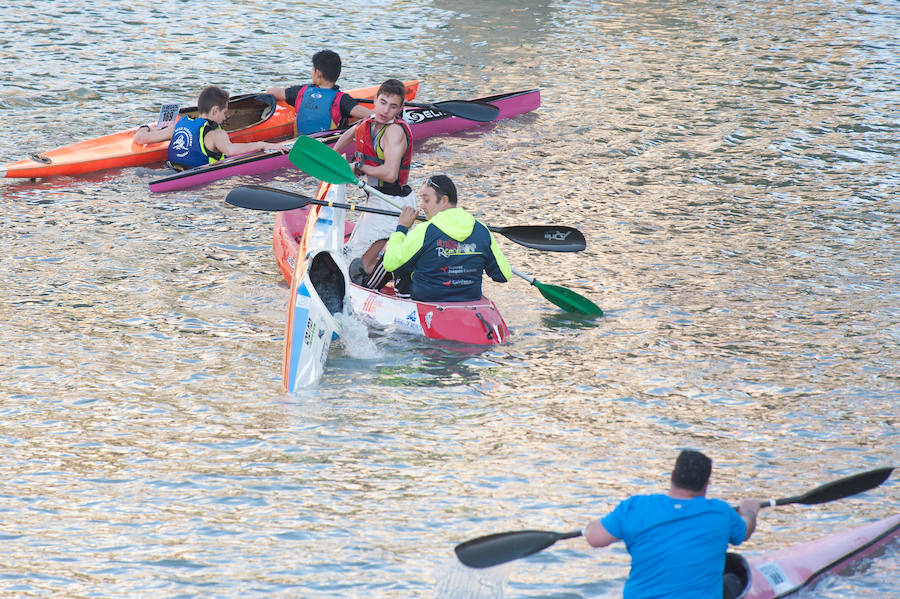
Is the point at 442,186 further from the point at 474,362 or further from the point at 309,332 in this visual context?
the point at 309,332

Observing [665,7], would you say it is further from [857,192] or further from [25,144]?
[25,144]

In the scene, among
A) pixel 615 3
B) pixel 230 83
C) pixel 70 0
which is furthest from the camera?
pixel 615 3

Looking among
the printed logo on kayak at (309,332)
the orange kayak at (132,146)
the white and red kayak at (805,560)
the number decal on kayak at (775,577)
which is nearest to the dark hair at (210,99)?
the orange kayak at (132,146)

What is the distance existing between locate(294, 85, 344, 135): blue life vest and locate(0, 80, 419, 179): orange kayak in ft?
2.05

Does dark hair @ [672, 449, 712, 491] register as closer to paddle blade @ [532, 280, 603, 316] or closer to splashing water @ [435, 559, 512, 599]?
splashing water @ [435, 559, 512, 599]

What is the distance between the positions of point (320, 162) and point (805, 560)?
466 cm

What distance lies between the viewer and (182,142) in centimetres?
1074

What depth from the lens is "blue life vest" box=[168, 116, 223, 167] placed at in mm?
10672

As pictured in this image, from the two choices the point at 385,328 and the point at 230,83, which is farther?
the point at 230,83

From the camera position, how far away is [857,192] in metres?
11.4

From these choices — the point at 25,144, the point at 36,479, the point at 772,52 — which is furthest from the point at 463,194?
the point at 772,52

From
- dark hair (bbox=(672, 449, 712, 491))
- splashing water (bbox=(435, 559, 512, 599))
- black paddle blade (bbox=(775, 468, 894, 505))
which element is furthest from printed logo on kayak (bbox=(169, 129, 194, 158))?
dark hair (bbox=(672, 449, 712, 491))

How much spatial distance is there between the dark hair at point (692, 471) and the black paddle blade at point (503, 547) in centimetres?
51

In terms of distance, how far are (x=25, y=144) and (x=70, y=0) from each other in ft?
27.1
